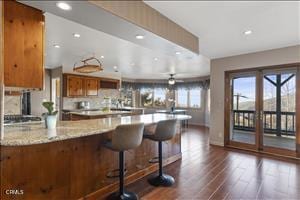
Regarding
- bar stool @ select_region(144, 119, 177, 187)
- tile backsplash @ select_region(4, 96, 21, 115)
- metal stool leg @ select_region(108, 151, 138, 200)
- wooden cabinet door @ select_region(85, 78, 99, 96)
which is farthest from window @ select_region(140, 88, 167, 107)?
metal stool leg @ select_region(108, 151, 138, 200)

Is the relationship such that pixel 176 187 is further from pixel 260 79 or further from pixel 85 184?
pixel 260 79

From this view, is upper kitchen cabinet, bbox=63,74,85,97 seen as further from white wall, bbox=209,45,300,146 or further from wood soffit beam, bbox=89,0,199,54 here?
wood soffit beam, bbox=89,0,199,54

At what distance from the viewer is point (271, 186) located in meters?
2.92

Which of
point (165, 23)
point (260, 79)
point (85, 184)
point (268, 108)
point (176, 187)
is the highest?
point (165, 23)

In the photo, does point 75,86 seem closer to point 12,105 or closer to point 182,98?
point 12,105

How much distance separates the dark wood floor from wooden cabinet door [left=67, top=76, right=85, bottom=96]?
486 cm

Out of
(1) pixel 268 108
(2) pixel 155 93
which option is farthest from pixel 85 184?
(2) pixel 155 93

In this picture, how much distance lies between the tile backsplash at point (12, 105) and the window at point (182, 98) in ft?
26.3

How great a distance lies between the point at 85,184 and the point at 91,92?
235 inches

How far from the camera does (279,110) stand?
4.60m

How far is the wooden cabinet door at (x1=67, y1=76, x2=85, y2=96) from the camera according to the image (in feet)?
23.6

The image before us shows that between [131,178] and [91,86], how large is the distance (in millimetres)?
5661

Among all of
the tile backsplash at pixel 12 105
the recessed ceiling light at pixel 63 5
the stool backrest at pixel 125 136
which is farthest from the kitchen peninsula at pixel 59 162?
the tile backsplash at pixel 12 105

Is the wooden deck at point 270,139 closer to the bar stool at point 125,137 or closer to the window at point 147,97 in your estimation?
the bar stool at point 125,137
